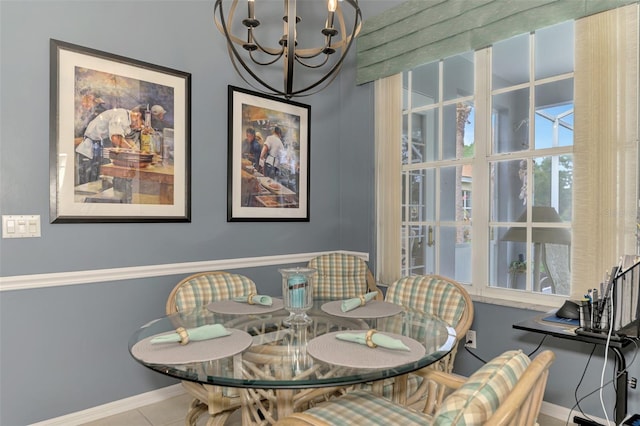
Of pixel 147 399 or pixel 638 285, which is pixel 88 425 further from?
pixel 638 285

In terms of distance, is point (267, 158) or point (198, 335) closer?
point (198, 335)

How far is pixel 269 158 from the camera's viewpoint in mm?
3158

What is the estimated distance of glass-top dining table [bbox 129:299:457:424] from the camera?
1.21 meters

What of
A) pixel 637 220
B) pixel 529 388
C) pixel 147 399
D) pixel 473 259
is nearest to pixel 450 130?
pixel 473 259

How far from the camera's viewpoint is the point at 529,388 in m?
0.87

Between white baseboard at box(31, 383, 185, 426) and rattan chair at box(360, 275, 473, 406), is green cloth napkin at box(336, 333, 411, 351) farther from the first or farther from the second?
white baseboard at box(31, 383, 185, 426)

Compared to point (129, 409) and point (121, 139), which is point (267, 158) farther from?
point (129, 409)

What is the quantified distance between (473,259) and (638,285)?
111cm

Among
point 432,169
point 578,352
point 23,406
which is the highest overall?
point 432,169

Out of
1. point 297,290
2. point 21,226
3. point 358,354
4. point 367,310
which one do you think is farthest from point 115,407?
point 358,354

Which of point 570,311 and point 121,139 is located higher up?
point 121,139

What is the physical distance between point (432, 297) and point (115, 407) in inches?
79.9

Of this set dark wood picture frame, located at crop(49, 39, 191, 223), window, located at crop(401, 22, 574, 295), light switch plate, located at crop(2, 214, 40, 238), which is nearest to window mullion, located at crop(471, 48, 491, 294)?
window, located at crop(401, 22, 574, 295)

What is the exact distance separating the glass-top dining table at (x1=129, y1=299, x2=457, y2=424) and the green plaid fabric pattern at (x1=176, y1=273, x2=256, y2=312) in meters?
0.27
